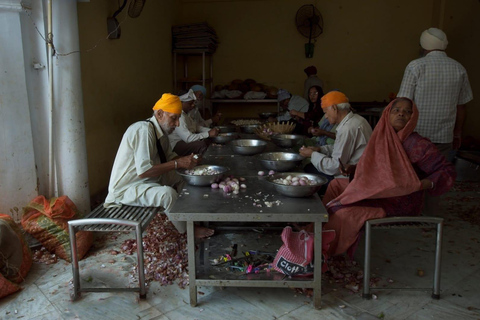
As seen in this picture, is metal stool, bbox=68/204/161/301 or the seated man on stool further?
the seated man on stool

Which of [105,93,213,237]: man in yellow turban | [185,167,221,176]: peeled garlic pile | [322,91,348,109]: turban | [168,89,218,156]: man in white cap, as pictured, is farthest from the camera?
[168,89,218,156]: man in white cap

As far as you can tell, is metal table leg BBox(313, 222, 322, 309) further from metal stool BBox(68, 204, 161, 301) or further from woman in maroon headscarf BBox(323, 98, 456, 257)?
metal stool BBox(68, 204, 161, 301)

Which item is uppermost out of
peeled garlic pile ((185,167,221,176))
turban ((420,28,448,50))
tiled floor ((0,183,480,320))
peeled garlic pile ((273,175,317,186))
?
turban ((420,28,448,50))

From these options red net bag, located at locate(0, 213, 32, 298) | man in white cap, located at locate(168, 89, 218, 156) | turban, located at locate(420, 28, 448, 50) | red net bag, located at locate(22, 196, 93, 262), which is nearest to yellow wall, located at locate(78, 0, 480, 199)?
man in white cap, located at locate(168, 89, 218, 156)

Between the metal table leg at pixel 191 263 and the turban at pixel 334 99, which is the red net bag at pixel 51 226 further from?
the turban at pixel 334 99

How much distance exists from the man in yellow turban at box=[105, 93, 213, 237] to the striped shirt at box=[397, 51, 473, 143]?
2.41m

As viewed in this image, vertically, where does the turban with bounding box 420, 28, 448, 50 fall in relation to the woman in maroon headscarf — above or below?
above

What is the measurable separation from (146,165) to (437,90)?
2927 millimetres

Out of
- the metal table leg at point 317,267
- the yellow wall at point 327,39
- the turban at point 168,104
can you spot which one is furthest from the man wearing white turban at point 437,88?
the yellow wall at point 327,39

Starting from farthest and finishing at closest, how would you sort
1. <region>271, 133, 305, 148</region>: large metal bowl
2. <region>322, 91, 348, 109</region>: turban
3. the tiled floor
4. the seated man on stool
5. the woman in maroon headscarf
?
<region>271, 133, 305, 148</region>: large metal bowl → <region>322, 91, 348, 109</region>: turban → the seated man on stool → the woman in maroon headscarf → the tiled floor

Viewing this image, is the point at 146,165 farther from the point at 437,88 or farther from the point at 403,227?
the point at 437,88

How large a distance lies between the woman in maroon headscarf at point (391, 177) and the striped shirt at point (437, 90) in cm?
129

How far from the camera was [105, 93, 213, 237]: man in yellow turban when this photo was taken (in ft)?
9.93

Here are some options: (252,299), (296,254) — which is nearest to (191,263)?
(252,299)
